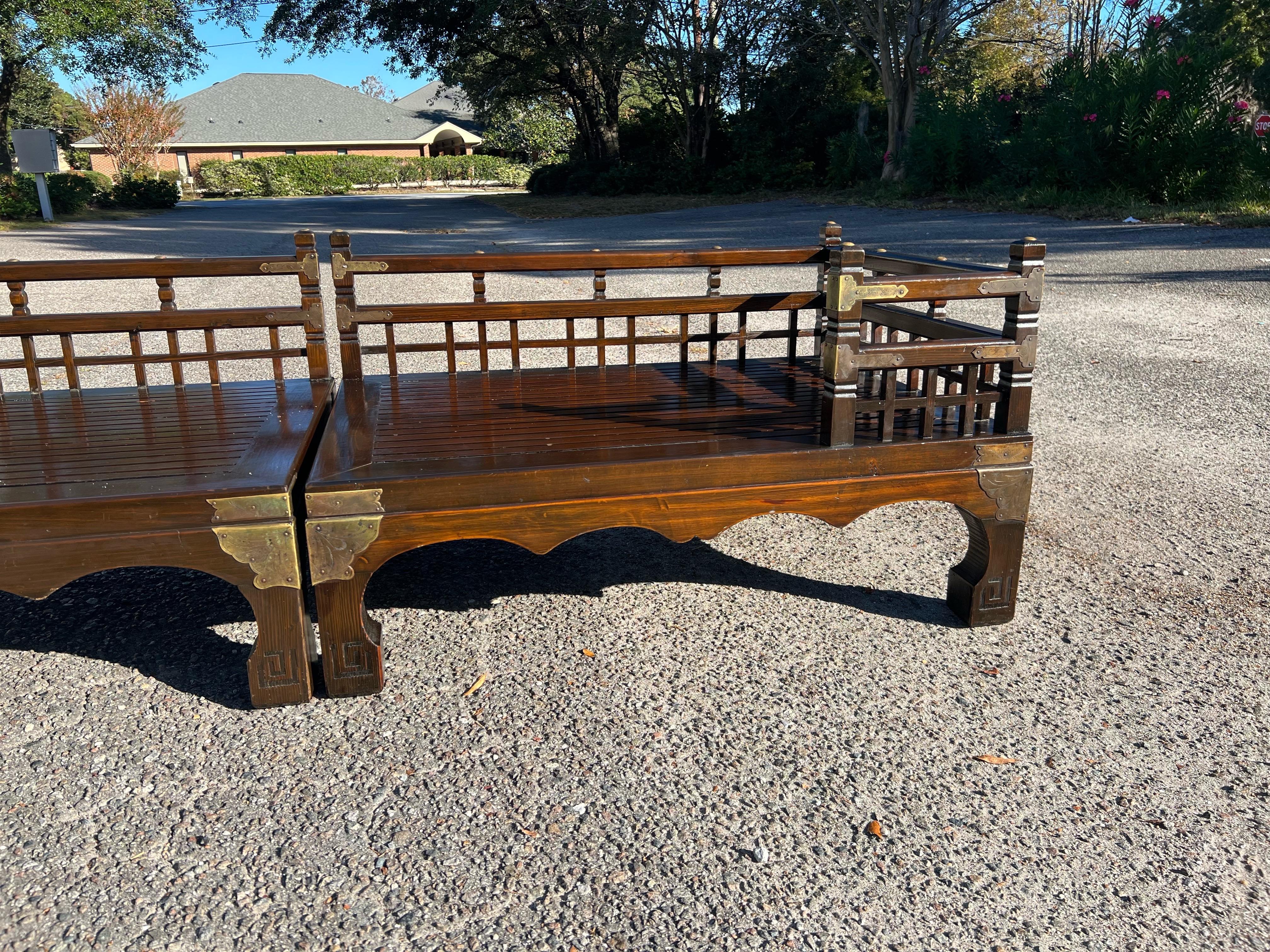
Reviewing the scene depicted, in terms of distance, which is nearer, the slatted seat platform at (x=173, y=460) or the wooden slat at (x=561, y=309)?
the slatted seat platform at (x=173, y=460)

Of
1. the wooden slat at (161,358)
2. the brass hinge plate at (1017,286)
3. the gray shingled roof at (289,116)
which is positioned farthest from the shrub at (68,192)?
the gray shingled roof at (289,116)

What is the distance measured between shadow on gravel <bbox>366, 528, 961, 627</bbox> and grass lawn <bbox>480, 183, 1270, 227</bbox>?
11.6 m

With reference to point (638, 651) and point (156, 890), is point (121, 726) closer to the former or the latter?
point (156, 890)

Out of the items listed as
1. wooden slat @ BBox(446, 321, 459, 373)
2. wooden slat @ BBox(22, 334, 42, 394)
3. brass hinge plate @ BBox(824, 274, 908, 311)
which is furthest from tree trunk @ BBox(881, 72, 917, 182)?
wooden slat @ BBox(22, 334, 42, 394)

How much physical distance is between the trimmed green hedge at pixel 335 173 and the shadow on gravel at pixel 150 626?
47.0m

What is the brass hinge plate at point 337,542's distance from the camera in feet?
9.61

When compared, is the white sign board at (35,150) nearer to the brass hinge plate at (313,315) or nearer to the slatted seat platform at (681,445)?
the brass hinge plate at (313,315)

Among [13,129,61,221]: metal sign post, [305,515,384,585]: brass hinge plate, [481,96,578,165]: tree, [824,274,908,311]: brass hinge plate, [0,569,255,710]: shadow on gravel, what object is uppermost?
[481,96,578,165]: tree

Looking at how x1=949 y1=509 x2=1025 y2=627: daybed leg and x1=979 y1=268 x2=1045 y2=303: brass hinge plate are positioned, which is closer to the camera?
x1=979 y1=268 x2=1045 y2=303: brass hinge plate

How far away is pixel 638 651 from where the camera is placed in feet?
11.1

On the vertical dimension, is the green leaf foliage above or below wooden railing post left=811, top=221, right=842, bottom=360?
above

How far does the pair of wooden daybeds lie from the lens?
2.89 m

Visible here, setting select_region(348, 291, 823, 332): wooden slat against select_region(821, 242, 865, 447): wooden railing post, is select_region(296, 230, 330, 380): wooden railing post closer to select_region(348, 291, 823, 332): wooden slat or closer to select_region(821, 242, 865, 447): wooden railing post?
select_region(348, 291, 823, 332): wooden slat

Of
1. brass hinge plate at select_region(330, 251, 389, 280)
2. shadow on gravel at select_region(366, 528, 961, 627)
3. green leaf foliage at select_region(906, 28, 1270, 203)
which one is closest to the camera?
shadow on gravel at select_region(366, 528, 961, 627)
